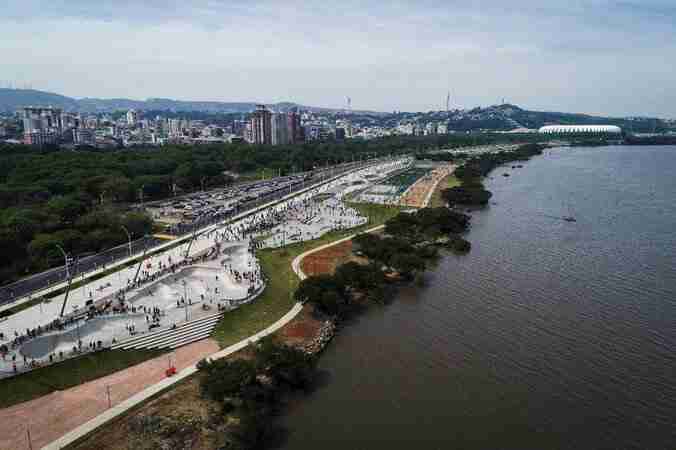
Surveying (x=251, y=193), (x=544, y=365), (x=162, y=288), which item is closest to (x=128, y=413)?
(x=162, y=288)

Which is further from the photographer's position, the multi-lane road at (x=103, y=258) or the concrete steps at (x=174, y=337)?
the multi-lane road at (x=103, y=258)

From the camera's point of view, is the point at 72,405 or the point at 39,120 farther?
the point at 39,120

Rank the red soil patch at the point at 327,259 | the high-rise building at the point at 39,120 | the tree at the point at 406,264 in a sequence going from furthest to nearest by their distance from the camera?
the high-rise building at the point at 39,120 < the red soil patch at the point at 327,259 < the tree at the point at 406,264

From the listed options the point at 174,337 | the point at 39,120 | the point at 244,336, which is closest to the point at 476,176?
the point at 244,336

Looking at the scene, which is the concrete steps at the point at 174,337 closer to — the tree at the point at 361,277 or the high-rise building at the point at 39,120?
the tree at the point at 361,277

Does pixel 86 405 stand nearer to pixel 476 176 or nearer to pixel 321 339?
pixel 321 339

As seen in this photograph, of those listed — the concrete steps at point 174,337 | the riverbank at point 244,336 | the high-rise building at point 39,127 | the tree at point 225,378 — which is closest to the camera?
the riverbank at point 244,336

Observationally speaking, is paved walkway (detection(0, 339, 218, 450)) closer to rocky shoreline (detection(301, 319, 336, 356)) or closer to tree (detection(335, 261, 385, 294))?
rocky shoreline (detection(301, 319, 336, 356))

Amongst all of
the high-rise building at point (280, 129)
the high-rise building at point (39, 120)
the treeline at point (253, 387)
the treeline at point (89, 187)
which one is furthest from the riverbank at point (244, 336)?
the high-rise building at point (39, 120)

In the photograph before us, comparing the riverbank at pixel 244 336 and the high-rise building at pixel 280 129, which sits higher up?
the high-rise building at pixel 280 129
